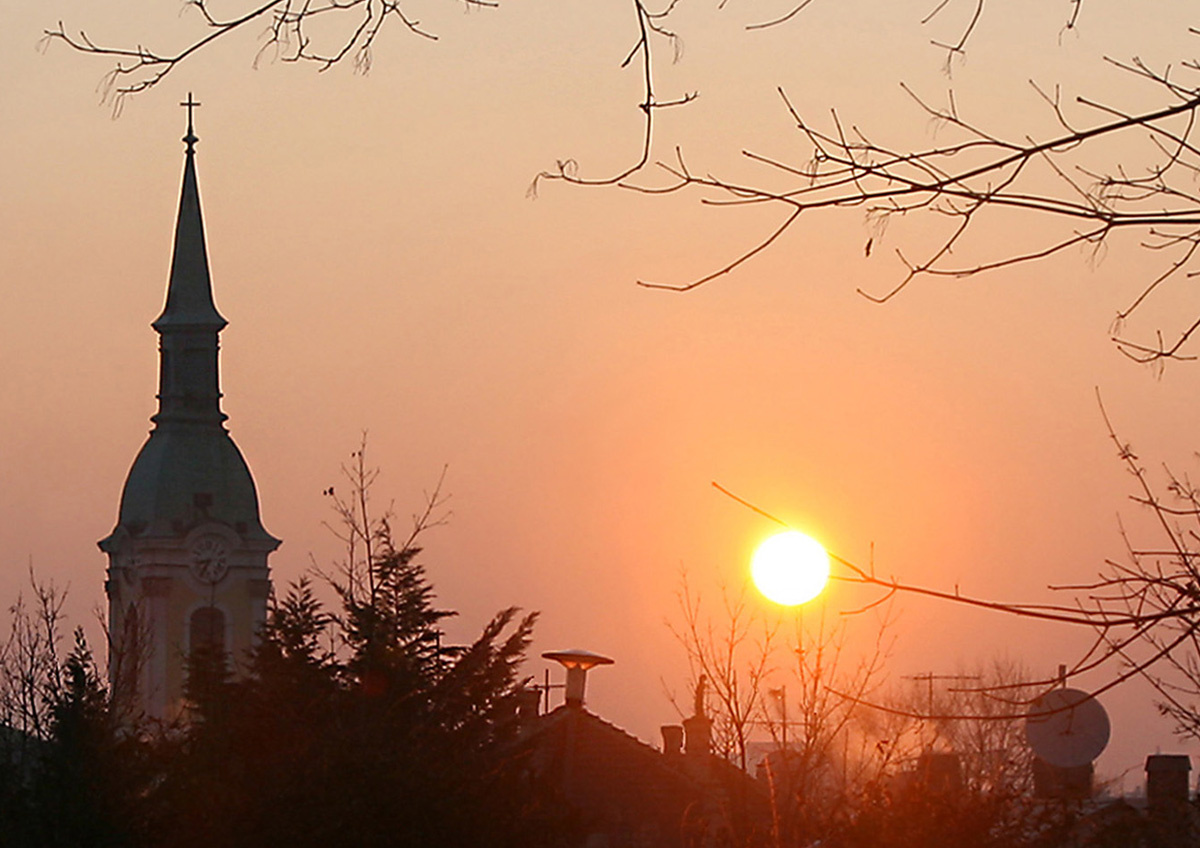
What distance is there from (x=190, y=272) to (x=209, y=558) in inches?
482

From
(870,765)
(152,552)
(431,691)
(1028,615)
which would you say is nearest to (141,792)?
(431,691)

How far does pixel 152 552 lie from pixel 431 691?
232 feet

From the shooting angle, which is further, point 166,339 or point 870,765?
point 166,339

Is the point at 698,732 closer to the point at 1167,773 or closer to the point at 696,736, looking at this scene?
the point at 696,736

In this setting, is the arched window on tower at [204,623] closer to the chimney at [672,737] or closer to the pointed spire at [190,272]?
the pointed spire at [190,272]

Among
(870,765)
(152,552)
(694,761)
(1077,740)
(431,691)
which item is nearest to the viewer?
(431,691)

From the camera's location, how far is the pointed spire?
90.1 metres

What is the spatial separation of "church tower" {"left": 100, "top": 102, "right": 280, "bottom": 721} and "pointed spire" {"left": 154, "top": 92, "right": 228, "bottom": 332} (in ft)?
0.14

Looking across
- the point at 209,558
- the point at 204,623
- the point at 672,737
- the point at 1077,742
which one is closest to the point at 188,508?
the point at 209,558

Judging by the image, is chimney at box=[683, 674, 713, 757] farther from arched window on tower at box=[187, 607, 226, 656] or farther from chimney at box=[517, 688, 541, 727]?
arched window on tower at box=[187, 607, 226, 656]

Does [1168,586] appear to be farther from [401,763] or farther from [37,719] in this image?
[37,719]

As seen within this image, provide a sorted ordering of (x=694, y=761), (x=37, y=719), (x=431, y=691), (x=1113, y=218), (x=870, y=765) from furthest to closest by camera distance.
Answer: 1. (x=694, y=761)
2. (x=37, y=719)
3. (x=870, y=765)
4. (x=431, y=691)
5. (x=1113, y=218)

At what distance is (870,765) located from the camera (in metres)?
21.9

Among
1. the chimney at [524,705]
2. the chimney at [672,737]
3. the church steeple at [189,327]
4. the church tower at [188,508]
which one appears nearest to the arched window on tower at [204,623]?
the church tower at [188,508]
